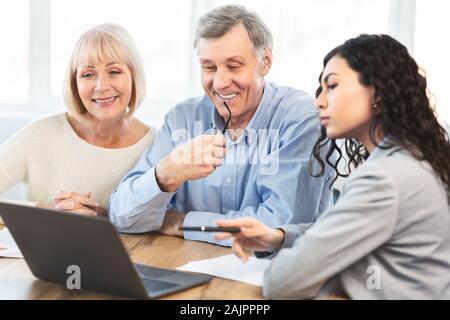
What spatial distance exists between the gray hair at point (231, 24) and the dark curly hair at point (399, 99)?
584 mm

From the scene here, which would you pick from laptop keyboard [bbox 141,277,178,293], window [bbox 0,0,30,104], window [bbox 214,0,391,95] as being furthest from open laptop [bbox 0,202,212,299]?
window [bbox 0,0,30,104]

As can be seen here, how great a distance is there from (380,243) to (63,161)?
1312mm

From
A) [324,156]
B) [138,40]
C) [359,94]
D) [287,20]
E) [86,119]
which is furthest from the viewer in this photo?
[138,40]

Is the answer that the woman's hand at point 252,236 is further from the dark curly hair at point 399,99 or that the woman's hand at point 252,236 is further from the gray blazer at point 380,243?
the dark curly hair at point 399,99

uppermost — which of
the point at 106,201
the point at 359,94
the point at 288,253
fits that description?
the point at 359,94

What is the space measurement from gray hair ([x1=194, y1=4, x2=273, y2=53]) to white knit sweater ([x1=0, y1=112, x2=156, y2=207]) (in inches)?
19.0

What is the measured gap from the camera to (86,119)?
2.39 meters

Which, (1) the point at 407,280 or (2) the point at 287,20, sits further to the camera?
(2) the point at 287,20

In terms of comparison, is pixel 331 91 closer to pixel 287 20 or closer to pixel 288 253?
pixel 288 253

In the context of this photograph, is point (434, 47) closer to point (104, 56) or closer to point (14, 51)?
point (104, 56)

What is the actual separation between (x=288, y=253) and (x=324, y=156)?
68cm

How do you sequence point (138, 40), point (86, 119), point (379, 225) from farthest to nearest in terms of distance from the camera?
point (138, 40)
point (86, 119)
point (379, 225)

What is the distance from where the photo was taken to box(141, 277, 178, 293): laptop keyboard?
58.8 inches

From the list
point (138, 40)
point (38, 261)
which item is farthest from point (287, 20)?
point (38, 261)
